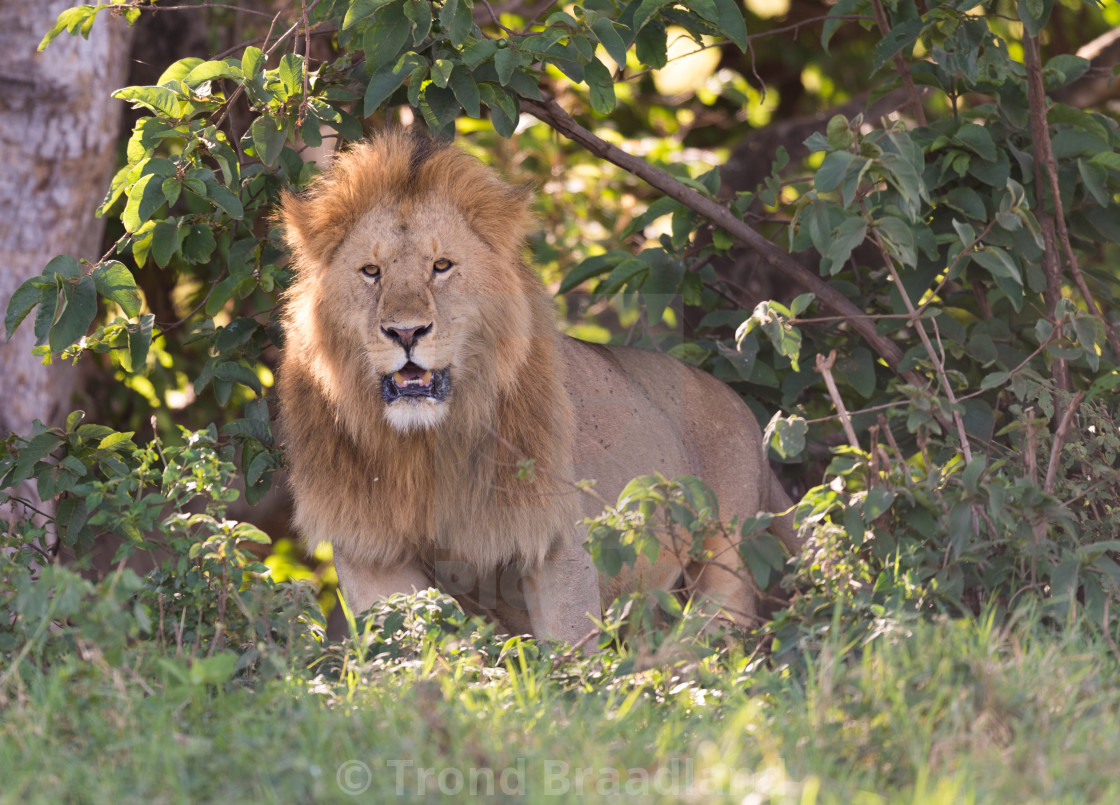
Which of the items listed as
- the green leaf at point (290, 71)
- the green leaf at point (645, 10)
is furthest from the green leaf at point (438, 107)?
the green leaf at point (645, 10)

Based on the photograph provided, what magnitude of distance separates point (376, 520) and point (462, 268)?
85 cm

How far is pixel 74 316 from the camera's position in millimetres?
3996

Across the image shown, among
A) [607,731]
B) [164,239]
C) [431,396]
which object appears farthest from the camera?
[164,239]

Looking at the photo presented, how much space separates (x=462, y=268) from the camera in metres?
3.79

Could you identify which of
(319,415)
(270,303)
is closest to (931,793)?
(319,415)

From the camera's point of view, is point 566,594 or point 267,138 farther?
point 267,138

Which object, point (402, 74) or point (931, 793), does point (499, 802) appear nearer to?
point (931, 793)

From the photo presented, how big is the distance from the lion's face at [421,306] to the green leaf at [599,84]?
722 millimetres

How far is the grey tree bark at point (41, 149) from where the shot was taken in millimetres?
5207

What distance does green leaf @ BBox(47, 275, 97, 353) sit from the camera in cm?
396

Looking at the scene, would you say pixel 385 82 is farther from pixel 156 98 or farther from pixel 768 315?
pixel 768 315

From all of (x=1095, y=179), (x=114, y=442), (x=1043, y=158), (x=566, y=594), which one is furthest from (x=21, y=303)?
(x=1095, y=179)

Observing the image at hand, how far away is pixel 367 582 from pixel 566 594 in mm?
668

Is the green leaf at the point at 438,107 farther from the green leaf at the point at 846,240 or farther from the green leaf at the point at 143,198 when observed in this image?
the green leaf at the point at 846,240
